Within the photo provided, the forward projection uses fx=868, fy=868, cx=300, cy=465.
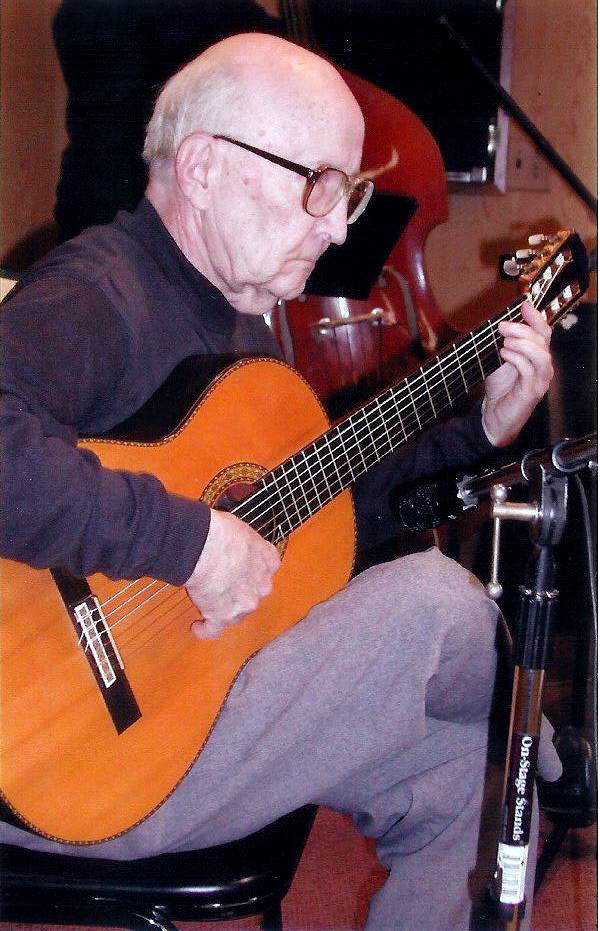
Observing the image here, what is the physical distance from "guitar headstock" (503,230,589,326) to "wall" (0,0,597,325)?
4.54ft

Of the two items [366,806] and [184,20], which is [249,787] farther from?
[184,20]

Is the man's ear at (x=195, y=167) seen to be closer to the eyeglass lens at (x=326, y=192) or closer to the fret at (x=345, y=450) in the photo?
the eyeglass lens at (x=326, y=192)

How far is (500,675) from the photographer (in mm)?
1050

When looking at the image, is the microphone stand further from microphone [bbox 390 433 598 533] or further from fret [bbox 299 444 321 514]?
fret [bbox 299 444 321 514]

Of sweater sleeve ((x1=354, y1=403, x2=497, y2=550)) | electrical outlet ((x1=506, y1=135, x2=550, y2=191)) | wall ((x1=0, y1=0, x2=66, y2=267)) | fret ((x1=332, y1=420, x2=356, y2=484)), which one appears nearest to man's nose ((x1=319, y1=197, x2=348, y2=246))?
fret ((x1=332, y1=420, x2=356, y2=484))

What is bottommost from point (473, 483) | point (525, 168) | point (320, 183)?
point (525, 168)

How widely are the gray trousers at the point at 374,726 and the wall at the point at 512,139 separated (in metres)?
1.63

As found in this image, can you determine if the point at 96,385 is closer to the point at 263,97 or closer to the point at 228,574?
the point at 228,574

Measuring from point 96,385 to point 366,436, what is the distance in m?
0.46

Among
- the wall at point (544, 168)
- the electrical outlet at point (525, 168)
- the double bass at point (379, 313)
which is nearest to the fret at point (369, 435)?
the double bass at point (379, 313)

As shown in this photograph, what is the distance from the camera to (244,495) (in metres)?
1.15

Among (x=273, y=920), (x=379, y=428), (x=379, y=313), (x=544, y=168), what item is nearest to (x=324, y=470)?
(x=379, y=428)

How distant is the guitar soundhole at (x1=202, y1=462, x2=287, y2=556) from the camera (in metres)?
1.10

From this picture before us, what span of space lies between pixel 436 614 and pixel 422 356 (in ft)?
4.20
